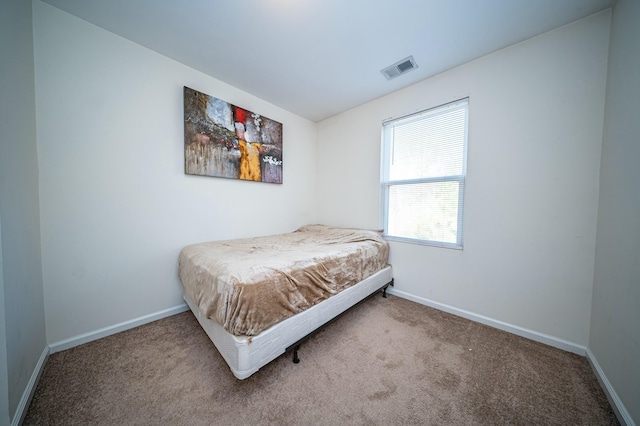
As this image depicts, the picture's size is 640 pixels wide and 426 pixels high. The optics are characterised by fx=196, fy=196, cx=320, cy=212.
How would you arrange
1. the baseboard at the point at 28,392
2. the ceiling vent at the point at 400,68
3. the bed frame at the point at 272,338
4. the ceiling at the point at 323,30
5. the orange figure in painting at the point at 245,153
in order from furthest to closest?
the orange figure in painting at the point at 245,153
the ceiling vent at the point at 400,68
the ceiling at the point at 323,30
the bed frame at the point at 272,338
the baseboard at the point at 28,392

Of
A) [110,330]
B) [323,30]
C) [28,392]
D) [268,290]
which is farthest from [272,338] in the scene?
[323,30]

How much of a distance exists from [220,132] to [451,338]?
312 cm

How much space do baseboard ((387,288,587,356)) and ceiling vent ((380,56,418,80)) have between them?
2.55m

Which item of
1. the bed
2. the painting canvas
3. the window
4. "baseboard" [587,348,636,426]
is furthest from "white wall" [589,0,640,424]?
the painting canvas

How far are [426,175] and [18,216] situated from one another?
3224 mm

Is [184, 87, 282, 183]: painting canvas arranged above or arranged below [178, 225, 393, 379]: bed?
above

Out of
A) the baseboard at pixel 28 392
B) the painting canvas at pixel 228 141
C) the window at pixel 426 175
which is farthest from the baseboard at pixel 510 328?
the baseboard at pixel 28 392

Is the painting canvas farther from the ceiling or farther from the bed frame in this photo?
the bed frame

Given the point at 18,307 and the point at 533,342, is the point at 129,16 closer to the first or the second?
the point at 18,307

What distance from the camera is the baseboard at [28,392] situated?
3.17 ft

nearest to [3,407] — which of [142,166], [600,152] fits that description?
[142,166]

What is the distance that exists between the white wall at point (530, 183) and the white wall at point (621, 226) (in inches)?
3.7

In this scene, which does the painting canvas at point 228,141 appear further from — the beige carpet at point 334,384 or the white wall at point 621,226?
the white wall at point 621,226

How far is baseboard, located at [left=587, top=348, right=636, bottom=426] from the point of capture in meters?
1.00
